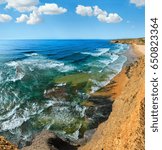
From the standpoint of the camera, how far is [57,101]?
77.9ft

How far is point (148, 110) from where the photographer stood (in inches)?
240

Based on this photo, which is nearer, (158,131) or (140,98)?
(158,131)

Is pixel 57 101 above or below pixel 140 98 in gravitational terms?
below

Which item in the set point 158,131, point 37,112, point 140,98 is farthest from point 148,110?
point 37,112

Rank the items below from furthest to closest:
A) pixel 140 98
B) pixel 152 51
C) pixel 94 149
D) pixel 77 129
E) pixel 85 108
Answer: pixel 85 108 → pixel 77 129 → pixel 94 149 → pixel 140 98 → pixel 152 51

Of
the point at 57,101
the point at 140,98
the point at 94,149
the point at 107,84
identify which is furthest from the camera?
the point at 107,84

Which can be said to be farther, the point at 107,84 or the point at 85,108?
the point at 107,84

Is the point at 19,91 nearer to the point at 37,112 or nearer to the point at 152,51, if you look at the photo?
the point at 37,112

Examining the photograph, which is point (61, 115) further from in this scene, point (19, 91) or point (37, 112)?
point (19, 91)

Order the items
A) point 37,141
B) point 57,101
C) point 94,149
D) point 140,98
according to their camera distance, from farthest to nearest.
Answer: point 57,101 < point 37,141 < point 94,149 < point 140,98

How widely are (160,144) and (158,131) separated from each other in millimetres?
184

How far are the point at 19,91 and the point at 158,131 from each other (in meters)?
21.7

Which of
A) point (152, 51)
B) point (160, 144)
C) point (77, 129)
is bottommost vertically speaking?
point (77, 129)

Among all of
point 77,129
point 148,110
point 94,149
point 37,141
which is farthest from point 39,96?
point 148,110
